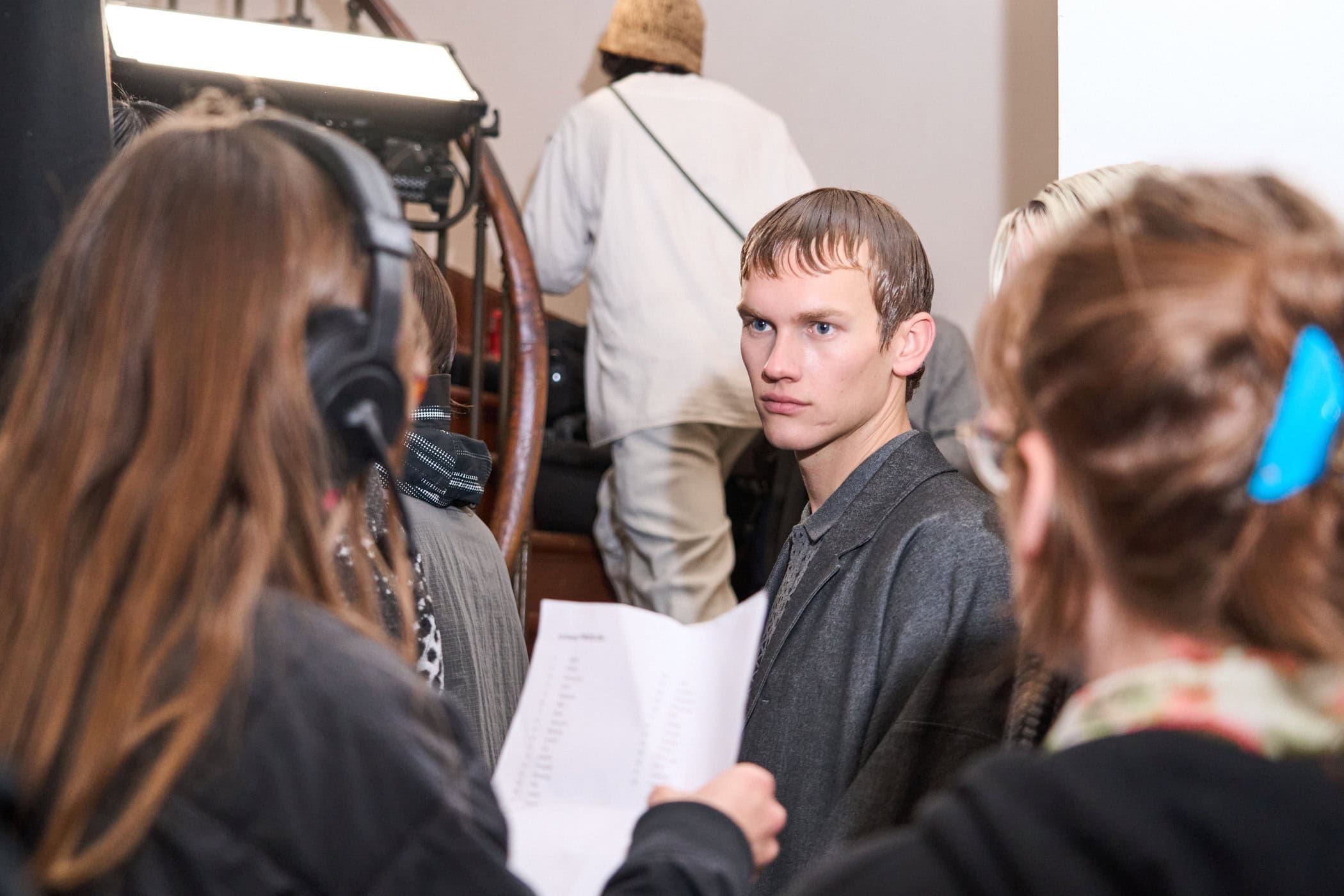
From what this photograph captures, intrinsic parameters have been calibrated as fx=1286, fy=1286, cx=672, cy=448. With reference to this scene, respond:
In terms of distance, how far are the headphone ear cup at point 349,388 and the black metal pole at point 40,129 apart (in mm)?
354

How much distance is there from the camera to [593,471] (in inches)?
125

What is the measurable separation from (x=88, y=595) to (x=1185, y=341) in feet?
1.98

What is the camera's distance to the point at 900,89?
3.67 meters

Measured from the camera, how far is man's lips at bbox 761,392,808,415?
161cm

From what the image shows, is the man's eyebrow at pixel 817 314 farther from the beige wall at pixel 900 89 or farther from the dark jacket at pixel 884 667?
the beige wall at pixel 900 89

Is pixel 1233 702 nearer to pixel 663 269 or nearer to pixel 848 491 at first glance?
pixel 848 491

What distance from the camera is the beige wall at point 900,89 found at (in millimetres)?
3375

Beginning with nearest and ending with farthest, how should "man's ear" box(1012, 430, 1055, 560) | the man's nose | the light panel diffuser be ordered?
"man's ear" box(1012, 430, 1055, 560) < the man's nose < the light panel diffuser

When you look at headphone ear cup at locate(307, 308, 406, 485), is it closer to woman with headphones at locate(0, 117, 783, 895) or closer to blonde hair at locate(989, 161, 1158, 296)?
woman with headphones at locate(0, 117, 783, 895)

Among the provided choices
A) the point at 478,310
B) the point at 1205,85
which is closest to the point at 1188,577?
the point at 1205,85

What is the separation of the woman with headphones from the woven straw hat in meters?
2.38

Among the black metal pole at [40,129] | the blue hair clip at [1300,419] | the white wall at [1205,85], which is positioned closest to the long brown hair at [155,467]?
the black metal pole at [40,129]

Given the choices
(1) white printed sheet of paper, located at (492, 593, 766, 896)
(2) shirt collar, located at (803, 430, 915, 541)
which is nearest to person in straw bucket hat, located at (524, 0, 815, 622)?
(2) shirt collar, located at (803, 430, 915, 541)

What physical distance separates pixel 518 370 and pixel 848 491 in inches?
52.2
